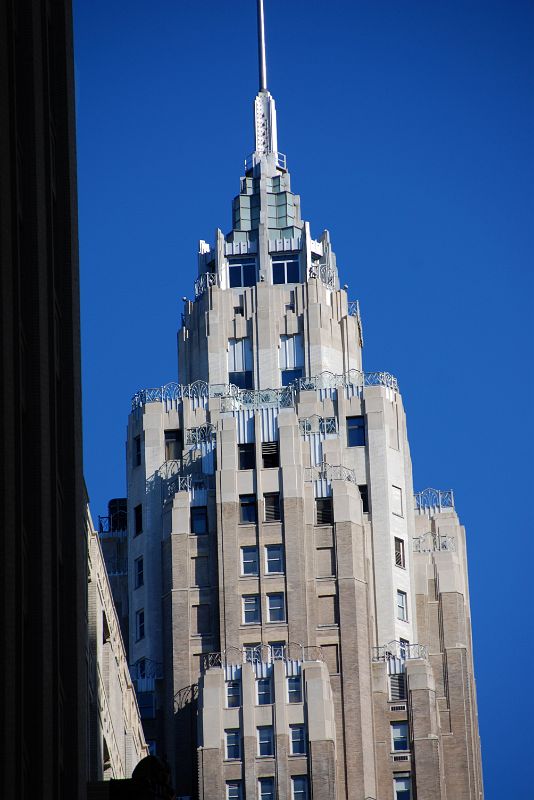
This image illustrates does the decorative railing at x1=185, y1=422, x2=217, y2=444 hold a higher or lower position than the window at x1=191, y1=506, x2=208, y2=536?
higher

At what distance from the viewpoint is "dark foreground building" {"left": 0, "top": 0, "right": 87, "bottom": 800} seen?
63250mm

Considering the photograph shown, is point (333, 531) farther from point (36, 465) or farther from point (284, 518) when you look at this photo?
point (36, 465)

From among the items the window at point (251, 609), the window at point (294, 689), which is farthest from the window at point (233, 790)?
the window at point (251, 609)

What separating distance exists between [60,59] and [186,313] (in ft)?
Answer: 249

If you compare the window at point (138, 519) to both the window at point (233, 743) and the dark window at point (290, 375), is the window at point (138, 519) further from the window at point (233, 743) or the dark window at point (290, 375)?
the window at point (233, 743)

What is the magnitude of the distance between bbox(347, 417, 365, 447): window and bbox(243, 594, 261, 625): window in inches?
537

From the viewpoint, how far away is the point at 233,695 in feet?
424

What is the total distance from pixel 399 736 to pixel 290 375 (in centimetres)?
2668

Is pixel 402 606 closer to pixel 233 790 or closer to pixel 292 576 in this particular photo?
pixel 292 576

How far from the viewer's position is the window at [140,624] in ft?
461

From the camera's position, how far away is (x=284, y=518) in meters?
135

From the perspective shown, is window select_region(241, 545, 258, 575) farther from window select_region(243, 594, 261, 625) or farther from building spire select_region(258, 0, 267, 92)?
building spire select_region(258, 0, 267, 92)

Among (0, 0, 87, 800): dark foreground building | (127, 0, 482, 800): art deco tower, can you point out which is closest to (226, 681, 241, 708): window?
(127, 0, 482, 800): art deco tower

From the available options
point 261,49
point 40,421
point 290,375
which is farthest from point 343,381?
point 40,421
